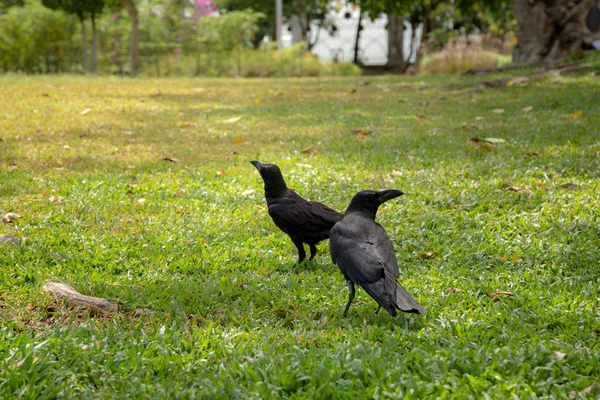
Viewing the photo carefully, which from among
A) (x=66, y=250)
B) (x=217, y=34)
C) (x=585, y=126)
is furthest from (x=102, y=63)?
(x=66, y=250)

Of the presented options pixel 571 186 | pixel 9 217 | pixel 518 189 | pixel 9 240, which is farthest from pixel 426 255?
pixel 9 217

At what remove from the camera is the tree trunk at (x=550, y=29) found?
14352 millimetres

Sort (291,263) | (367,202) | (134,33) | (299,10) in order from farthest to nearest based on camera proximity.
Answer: (299,10)
(134,33)
(291,263)
(367,202)

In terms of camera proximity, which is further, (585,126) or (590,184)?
(585,126)

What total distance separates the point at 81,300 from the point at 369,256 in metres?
1.54

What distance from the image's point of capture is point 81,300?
11.2ft

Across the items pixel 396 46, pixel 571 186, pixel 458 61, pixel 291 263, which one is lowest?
pixel 291 263

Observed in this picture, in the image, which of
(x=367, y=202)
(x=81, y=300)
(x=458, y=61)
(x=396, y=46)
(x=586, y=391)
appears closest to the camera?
(x=586, y=391)

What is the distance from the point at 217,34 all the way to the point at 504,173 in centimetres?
1762

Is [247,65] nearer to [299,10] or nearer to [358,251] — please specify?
[299,10]

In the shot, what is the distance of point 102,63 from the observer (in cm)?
2364

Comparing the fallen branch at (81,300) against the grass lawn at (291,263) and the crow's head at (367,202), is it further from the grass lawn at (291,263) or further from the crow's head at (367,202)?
the crow's head at (367,202)

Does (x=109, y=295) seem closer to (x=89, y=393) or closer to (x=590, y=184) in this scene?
(x=89, y=393)

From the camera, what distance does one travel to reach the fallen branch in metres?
3.38
